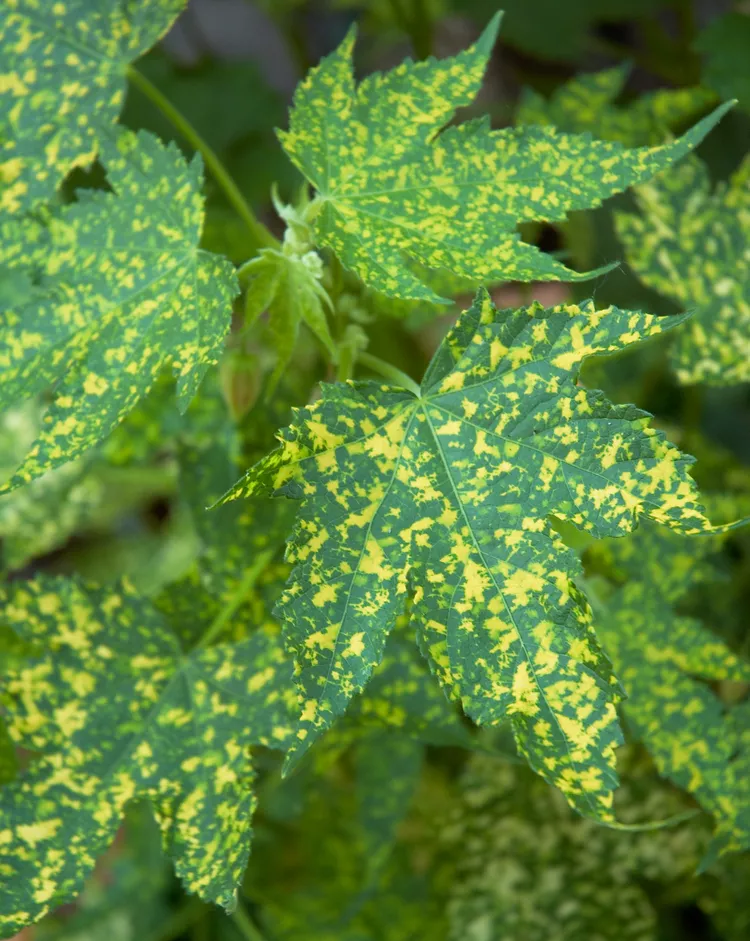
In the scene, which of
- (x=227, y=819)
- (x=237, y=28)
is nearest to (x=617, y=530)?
(x=227, y=819)

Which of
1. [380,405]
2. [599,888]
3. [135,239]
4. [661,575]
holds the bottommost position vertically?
[599,888]

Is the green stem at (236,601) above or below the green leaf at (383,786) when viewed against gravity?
above

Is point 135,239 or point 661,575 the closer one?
point 135,239

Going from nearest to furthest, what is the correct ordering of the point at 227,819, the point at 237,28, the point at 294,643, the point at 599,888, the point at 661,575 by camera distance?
the point at 294,643
the point at 227,819
the point at 661,575
the point at 599,888
the point at 237,28

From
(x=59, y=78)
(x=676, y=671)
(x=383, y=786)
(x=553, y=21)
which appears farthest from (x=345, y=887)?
(x=553, y=21)

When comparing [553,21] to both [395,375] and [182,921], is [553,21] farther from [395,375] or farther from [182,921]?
[182,921]

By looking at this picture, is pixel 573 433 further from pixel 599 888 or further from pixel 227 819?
pixel 599 888

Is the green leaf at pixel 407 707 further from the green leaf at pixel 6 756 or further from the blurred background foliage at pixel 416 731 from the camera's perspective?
the green leaf at pixel 6 756

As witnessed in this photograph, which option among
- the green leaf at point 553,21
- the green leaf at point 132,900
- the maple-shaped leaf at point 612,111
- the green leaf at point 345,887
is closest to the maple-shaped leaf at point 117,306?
the maple-shaped leaf at point 612,111
